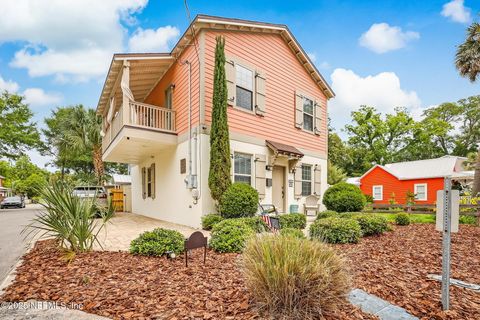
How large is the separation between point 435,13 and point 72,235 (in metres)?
14.3

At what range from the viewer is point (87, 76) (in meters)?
18.9

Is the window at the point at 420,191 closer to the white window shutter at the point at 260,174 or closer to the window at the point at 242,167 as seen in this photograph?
the white window shutter at the point at 260,174

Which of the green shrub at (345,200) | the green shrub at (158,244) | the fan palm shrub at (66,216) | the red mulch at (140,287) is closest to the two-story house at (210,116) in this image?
the green shrub at (345,200)

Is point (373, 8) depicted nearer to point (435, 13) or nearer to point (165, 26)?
point (435, 13)

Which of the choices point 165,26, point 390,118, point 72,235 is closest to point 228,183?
point 72,235

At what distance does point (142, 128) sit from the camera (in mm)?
8969

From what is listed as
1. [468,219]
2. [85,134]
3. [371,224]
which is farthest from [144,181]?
[468,219]

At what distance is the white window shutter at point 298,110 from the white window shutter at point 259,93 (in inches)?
86.7

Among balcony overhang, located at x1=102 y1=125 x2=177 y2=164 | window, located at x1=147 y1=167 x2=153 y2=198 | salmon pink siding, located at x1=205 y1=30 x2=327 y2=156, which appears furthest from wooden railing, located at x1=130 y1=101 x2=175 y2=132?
window, located at x1=147 y1=167 x2=153 y2=198

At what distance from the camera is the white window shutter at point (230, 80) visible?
9133 mm

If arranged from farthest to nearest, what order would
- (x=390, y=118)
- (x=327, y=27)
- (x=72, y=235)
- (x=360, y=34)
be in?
(x=390, y=118) → (x=360, y=34) → (x=327, y=27) → (x=72, y=235)

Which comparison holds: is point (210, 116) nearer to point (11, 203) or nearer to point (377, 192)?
point (377, 192)

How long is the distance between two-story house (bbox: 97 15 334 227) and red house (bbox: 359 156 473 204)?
12.1m

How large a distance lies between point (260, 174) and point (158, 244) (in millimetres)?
5410
